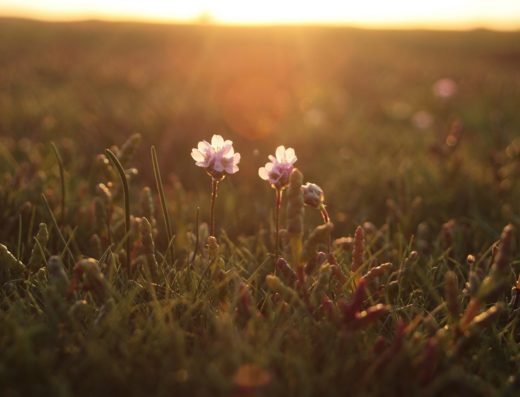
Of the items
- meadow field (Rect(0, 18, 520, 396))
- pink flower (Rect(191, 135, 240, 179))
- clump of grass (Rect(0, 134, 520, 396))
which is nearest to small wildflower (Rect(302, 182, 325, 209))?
clump of grass (Rect(0, 134, 520, 396))

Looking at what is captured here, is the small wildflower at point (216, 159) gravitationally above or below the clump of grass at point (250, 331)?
above

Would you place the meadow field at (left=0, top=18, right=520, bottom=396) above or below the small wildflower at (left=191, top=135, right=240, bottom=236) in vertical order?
below

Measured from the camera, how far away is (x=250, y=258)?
112 inches

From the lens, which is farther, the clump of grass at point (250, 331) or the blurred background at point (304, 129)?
the blurred background at point (304, 129)

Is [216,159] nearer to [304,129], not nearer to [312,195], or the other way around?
[312,195]

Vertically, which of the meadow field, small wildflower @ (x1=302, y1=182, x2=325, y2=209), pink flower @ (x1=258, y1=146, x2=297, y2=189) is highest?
pink flower @ (x1=258, y1=146, x2=297, y2=189)

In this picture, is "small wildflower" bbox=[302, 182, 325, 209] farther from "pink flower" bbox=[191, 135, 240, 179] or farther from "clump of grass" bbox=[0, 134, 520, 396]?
"pink flower" bbox=[191, 135, 240, 179]

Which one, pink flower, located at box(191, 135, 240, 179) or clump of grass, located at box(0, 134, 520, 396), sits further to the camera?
pink flower, located at box(191, 135, 240, 179)

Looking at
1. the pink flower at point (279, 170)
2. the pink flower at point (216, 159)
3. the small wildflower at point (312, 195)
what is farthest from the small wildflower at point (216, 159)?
the small wildflower at point (312, 195)

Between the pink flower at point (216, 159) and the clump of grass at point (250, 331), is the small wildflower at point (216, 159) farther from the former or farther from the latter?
the clump of grass at point (250, 331)

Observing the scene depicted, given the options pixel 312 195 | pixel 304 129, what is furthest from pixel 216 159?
pixel 304 129

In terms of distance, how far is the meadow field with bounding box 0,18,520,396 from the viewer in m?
→ 1.79

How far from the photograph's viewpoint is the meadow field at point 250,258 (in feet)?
5.89

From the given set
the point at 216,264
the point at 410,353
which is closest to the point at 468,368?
the point at 410,353
